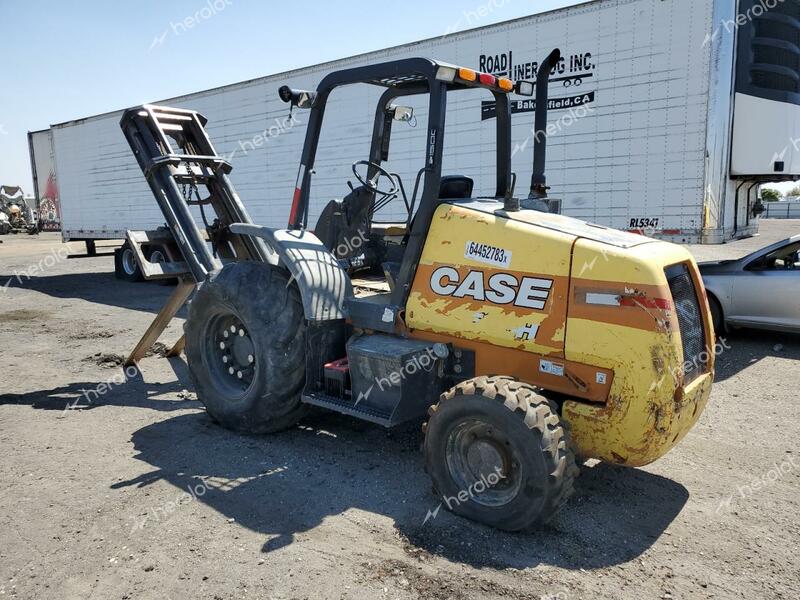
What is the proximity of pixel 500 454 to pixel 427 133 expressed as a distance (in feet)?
7.70

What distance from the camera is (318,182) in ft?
37.9

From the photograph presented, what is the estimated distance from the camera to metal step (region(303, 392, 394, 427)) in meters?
4.25

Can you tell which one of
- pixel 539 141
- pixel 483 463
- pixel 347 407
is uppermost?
pixel 539 141

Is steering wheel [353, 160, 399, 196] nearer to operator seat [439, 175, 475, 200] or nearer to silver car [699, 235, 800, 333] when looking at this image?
operator seat [439, 175, 475, 200]

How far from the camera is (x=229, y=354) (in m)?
5.47

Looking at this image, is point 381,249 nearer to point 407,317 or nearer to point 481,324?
point 407,317

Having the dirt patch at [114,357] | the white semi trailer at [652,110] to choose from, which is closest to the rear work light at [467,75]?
the white semi trailer at [652,110]

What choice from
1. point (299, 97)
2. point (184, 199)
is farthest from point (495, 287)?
point (184, 199)

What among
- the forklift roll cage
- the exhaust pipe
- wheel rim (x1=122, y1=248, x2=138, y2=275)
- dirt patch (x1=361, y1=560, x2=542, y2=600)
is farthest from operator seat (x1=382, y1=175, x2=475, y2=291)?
wheel rim (x1=122, y1=248, x2=138, y2=275)

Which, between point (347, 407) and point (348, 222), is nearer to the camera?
point (347, 407)

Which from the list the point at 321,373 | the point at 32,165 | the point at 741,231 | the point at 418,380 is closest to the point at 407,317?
the point at 418,380

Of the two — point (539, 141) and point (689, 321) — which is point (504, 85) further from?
point (689, 321)

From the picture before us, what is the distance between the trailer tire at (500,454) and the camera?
343 centimetres

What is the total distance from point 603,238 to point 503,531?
1839mm
